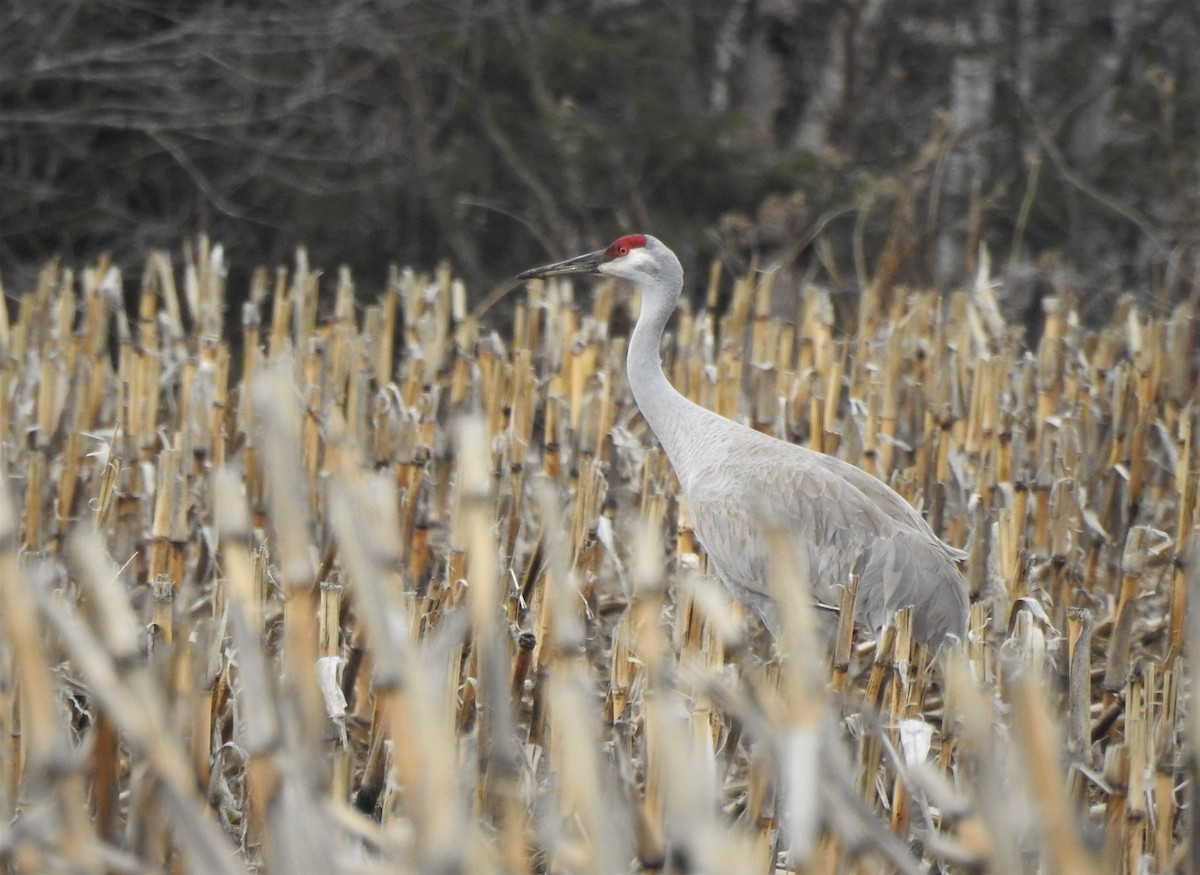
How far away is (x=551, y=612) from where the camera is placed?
85.0 inches

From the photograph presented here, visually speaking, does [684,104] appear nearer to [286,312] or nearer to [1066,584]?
[286,312]

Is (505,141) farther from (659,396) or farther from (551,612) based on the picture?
(551,612)

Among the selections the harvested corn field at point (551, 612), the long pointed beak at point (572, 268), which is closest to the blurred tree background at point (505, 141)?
the harvested corn field at point (551, 612)

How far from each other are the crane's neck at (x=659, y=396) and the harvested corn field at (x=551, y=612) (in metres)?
0.11

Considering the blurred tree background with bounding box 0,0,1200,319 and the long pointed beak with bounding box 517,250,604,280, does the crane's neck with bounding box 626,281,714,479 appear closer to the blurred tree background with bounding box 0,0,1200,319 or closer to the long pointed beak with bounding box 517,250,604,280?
the long pointed beak with bounding box 517,250,604,280

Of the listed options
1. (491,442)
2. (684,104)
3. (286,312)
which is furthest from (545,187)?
(491,442)

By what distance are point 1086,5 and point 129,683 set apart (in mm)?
10487

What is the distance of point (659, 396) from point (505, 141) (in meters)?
4.94

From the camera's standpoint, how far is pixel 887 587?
2994mm

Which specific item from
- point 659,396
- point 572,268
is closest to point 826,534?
point 659,396

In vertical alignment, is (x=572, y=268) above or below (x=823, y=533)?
above

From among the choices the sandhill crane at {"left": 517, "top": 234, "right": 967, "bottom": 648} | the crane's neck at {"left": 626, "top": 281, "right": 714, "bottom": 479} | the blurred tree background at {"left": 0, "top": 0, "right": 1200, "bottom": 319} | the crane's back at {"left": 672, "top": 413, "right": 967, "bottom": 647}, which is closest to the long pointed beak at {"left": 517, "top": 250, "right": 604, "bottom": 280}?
the crane's neck at {"left": 626, "top": 281, "right": 714, "bottom": 479}

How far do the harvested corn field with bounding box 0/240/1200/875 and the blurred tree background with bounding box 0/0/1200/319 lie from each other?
8.62 feet

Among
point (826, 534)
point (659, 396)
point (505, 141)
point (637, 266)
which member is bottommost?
point (826, 534)
